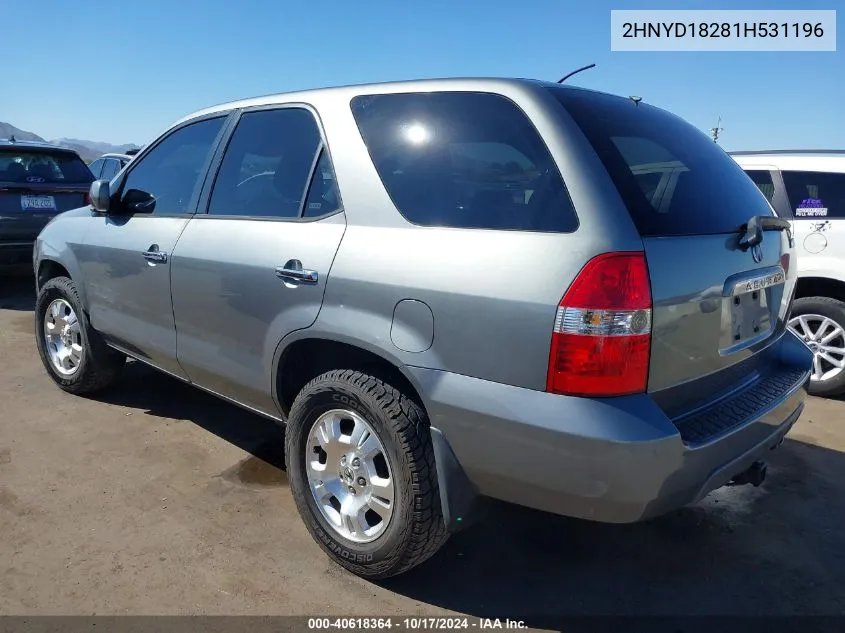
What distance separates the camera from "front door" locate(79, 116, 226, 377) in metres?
3.34

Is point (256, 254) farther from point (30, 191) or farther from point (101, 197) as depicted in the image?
point (30, 191)


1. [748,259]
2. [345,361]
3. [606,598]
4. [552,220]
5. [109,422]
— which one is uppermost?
[552,220]

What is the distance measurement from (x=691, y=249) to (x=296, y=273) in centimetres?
145

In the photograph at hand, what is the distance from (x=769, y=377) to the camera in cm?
261

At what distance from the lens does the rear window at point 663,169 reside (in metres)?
2.06

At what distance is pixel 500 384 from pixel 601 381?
30 centimetres

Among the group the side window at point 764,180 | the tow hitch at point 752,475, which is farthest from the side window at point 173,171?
the side window at point 764,180

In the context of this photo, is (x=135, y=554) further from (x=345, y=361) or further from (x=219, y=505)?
(x=345, y=361)

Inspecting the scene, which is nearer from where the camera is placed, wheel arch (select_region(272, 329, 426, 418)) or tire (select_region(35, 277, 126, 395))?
wheel arch (select_region(272, 329, 426, 418))

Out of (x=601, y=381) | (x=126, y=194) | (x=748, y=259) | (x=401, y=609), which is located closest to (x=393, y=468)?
(x=401, y=609)

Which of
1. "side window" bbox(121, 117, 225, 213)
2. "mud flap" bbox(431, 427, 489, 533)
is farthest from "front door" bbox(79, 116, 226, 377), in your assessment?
"mud flap" bbox(431, 427, 489, 533)

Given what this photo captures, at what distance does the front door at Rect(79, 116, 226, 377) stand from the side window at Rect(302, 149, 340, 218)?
910 mm

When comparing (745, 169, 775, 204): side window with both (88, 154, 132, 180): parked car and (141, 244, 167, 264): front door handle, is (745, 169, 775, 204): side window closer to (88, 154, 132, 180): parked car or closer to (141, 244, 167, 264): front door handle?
(141, 244, 167, 264): front door handle

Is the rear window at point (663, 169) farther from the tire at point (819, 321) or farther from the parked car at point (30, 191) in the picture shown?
the parked car at point (30, 191)
